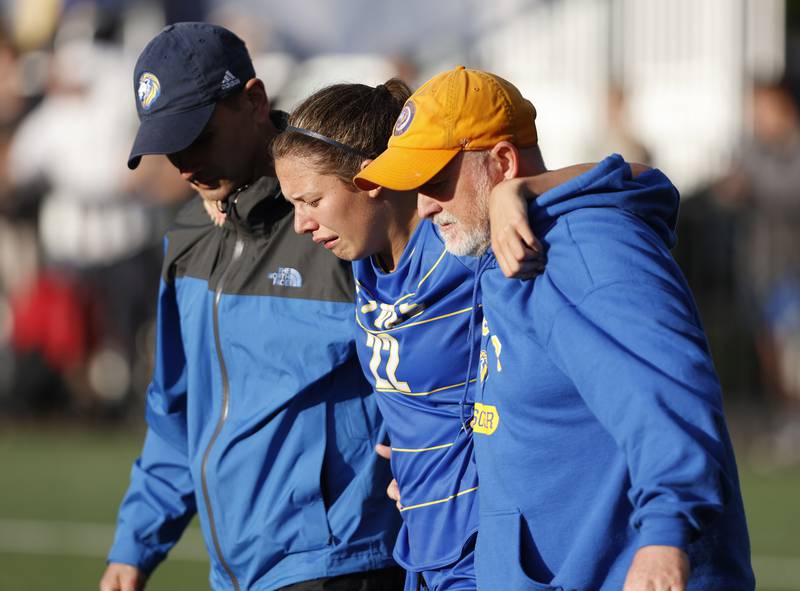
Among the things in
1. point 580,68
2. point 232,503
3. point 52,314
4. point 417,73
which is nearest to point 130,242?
point 52,314

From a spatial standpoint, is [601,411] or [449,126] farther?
[449,126]

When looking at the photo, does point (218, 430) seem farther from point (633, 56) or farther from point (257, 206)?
point (633, 56)

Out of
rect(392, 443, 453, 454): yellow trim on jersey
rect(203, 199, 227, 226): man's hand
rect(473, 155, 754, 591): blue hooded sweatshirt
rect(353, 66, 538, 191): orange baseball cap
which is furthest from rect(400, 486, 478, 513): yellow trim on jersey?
rect(203, 199, 227, 226): man's hand

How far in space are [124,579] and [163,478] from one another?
351mm

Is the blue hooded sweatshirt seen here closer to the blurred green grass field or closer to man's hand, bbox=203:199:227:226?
man's hand, bbox=203:199:227:226

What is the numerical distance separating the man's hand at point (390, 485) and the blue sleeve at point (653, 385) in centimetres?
109

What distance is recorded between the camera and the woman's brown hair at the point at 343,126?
3906 millimetres

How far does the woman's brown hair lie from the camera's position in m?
3.91

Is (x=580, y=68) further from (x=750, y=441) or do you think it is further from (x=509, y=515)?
(x=509, y=515)

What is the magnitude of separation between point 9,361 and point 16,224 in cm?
148

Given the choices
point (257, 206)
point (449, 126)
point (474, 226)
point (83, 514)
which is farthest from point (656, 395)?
point (83, 514)

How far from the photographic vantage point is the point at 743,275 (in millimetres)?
13242

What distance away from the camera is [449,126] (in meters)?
3.40

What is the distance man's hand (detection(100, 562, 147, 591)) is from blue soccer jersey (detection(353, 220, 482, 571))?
46.6 inches
